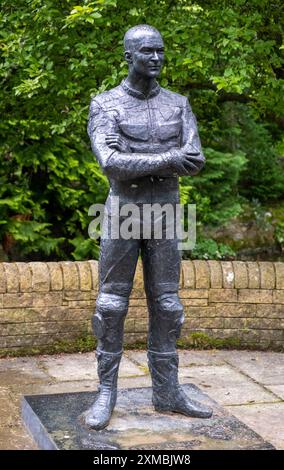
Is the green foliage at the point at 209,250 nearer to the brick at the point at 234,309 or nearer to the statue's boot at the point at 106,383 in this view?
the brick at the point at 234,309

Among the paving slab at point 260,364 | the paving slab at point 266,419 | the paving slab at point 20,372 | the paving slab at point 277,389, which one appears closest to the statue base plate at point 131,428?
the paving slab at point 266,419

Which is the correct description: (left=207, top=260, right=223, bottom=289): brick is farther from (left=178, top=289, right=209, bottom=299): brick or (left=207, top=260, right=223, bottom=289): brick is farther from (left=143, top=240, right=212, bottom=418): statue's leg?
(left=143, top=240, right=212, bottom=418): statue's leg

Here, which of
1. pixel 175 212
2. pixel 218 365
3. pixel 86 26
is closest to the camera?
pixel 175 212

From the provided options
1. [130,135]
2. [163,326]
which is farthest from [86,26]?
[163,326]

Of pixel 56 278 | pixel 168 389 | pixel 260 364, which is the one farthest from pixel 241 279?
pixel 168 389

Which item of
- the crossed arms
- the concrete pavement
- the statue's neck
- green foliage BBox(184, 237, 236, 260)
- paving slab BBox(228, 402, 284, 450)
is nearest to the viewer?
the crossed arms

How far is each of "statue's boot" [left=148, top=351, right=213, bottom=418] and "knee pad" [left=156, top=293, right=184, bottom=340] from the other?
0.18m

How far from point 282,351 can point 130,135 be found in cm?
394

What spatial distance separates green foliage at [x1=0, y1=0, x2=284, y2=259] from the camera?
21.4 feet

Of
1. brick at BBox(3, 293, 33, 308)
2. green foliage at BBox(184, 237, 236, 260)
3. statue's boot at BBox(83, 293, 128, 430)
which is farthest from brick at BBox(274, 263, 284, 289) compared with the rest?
statue's boot at BBox(83, 293, 128, 430)

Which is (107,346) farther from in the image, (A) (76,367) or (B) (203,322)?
(B) (203,322)

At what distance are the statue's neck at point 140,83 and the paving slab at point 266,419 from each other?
2657mm

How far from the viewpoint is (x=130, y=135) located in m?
4.80
